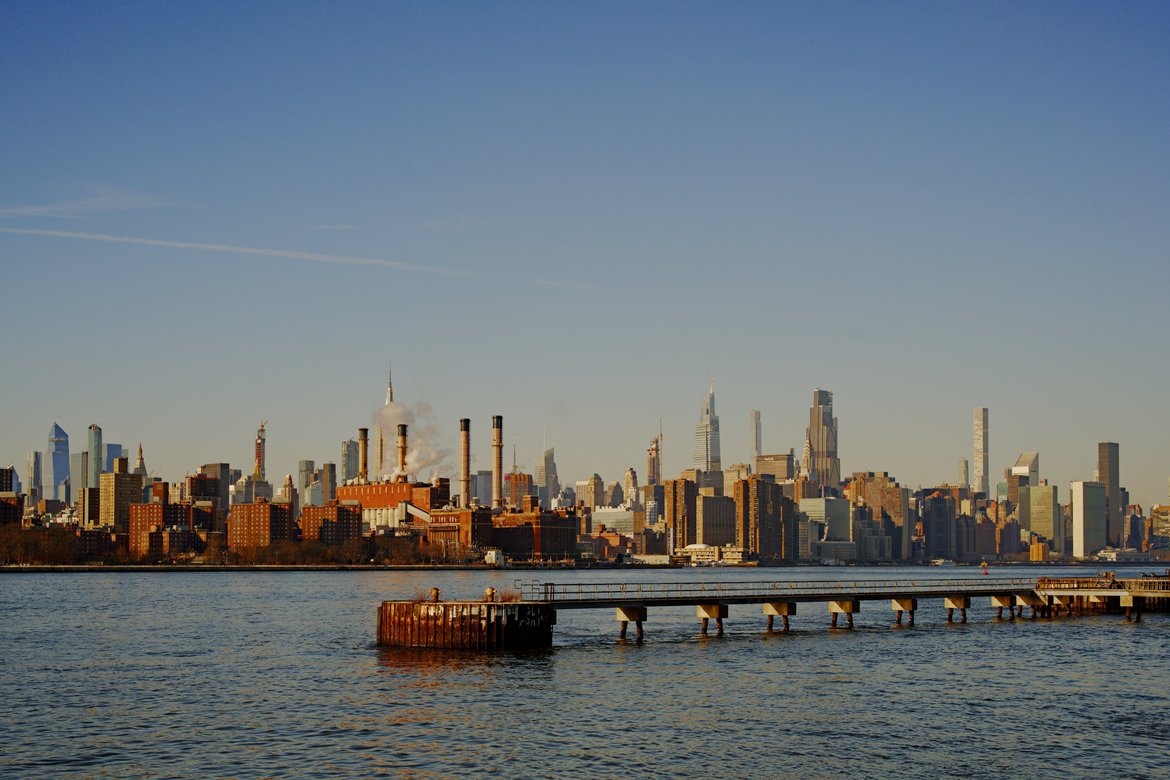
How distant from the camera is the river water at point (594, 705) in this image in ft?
153

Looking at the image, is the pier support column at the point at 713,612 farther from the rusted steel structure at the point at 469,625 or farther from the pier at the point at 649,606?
the rusted steel structure at the point at 469,625

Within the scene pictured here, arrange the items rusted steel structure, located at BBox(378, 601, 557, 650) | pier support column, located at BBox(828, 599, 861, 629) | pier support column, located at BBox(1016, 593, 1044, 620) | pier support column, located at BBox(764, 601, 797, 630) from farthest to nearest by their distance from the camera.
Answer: pier support column, located at BBox(1016, 593, 1044, 620), pier support column, located at BBox(828, 599, 861, 629), pier support column, located at BBox(764, 601, 797, 630), rusted steel structure, located at BBox(378, 601, 557, 650)

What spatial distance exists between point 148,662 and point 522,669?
22.0m

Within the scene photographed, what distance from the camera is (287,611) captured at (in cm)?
12625

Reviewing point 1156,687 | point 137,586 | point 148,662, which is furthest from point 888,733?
point 137,586

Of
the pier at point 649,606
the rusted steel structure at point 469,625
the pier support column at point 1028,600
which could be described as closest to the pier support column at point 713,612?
the pier at point 649,606

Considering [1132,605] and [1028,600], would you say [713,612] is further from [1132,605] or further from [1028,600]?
[1132,605]

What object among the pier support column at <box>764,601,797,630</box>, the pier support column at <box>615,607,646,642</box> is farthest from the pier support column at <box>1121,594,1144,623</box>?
the pier support column at <box>615,607,646,642</box>

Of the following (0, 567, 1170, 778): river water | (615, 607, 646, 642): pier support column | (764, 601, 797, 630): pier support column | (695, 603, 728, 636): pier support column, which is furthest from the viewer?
(764, 601, 797, 630): pier support column

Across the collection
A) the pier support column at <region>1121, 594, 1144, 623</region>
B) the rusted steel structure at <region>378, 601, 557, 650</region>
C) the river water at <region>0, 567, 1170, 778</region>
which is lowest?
the pier support column at <region>1121, 594, 1144, 623</region>

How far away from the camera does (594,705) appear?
2292 inches

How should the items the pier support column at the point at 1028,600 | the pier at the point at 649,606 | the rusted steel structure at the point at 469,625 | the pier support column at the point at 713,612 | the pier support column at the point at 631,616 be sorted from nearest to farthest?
the rusted steel structure at the point at 469,625 → the pier at the point at 649,606 → the pier support column at the point at 631,616 → the pier support column at the point at 713,612 → the pier support column at the point at 1028,600

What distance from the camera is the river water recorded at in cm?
4653

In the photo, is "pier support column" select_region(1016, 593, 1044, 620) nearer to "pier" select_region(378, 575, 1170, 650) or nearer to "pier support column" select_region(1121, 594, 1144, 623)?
"pier" select_region(378, 575, 1170, 650)
